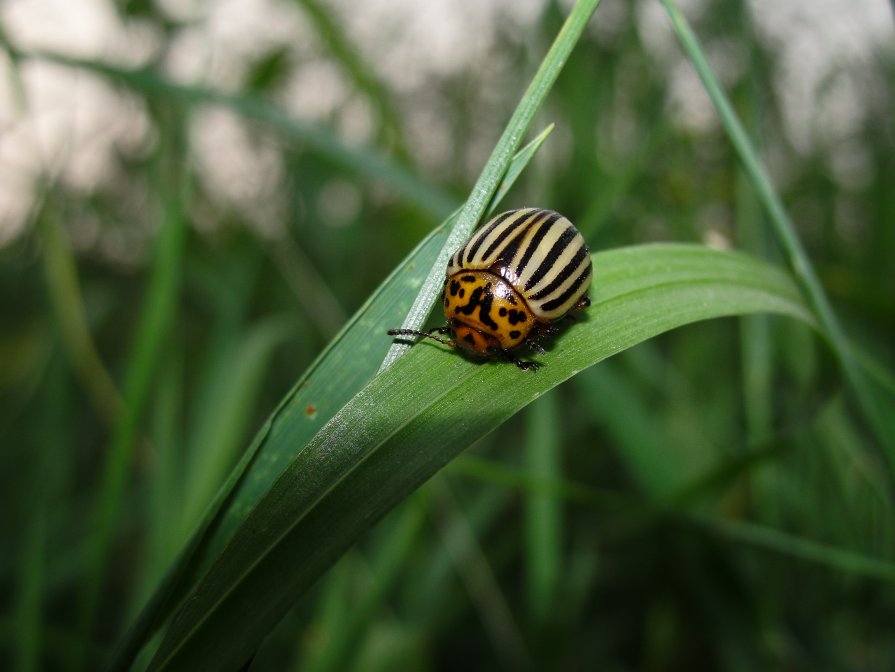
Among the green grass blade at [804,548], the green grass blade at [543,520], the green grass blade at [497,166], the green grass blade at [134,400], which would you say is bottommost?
the green grass blade at [804,548]

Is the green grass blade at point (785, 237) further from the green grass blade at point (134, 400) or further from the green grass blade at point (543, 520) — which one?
the green grass blade at point (134, 400)

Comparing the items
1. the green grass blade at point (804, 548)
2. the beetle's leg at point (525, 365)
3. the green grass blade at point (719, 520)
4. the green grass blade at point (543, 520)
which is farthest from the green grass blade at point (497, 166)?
the green grass blade at point (543, 520)

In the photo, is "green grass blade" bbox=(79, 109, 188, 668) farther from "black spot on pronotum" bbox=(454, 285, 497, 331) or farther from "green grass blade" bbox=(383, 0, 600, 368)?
"green grass blade" bbox=(383, 0, 600, 368)

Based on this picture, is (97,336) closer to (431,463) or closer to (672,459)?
(672,459)

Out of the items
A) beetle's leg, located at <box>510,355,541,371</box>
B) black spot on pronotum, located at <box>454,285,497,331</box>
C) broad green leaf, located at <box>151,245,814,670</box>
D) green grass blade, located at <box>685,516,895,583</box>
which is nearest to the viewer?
broad green leaf, located at <box>151,245,814,670</box>

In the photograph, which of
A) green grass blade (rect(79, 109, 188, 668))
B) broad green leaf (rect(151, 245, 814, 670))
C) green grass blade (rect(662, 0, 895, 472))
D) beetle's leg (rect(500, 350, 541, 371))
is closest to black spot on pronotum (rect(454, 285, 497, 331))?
beetle's leg (rect(500, 350, 541, 371))

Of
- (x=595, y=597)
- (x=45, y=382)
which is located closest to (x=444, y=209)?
(x=45, y=382)

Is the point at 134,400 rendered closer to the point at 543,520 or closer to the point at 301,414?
the point at 301,414

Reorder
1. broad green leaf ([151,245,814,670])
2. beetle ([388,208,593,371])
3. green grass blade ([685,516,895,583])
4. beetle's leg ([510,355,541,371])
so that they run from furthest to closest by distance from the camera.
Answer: green grass blade ([685,516,895,583]) < beetle ([388,208,593,371]) < beetle's leg ([510,355,541,371]) < broad green leaf ([151,245,814,670])
